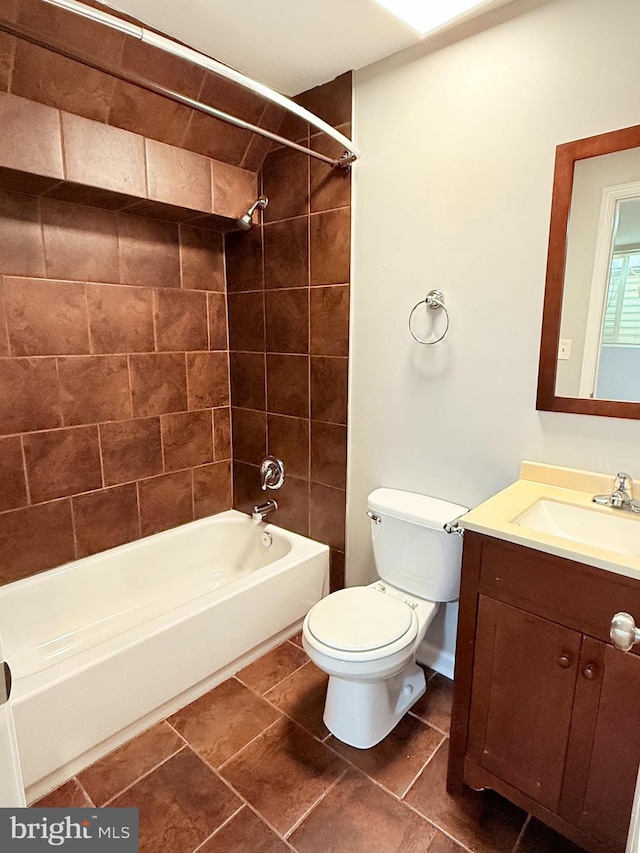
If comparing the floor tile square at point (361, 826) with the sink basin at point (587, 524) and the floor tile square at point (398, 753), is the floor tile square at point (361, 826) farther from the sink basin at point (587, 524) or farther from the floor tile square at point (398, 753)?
the sink basin at point (587, 524)

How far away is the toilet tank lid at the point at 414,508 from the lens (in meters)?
1.74

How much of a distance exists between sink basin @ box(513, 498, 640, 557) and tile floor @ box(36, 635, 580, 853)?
847 millimetres

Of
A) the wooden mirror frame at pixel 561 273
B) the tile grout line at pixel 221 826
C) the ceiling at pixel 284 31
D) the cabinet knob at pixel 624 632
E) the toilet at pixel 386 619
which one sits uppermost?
the ceiling at pixel 284 31

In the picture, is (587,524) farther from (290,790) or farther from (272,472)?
(272,472)

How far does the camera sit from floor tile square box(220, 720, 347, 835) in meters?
1.43

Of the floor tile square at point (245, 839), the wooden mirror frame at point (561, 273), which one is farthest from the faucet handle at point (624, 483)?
the floor tile square at point (245, 839)

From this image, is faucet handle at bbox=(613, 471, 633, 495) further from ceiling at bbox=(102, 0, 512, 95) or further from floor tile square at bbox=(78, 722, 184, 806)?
floor tile square at bbox=(78, 722, 184, 806)

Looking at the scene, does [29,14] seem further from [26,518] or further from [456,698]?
[456,698]

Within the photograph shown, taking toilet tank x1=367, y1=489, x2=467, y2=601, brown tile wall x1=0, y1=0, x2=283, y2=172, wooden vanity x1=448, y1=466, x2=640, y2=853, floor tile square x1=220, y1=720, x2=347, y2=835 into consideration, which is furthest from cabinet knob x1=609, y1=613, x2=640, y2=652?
brown tile wall x1=0, y1=0, x2=283, y2=172

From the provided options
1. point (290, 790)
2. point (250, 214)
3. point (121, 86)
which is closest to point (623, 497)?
point (290, 790)

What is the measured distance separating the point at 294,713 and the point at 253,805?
14.9 inches

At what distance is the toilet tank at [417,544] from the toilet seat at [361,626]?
128mm

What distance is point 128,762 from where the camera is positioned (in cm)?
158

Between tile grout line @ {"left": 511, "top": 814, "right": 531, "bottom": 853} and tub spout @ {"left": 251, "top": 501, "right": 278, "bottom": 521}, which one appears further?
tub spout @ {"left": 251, "top": 501, "right": 278, "bottom": 521}
